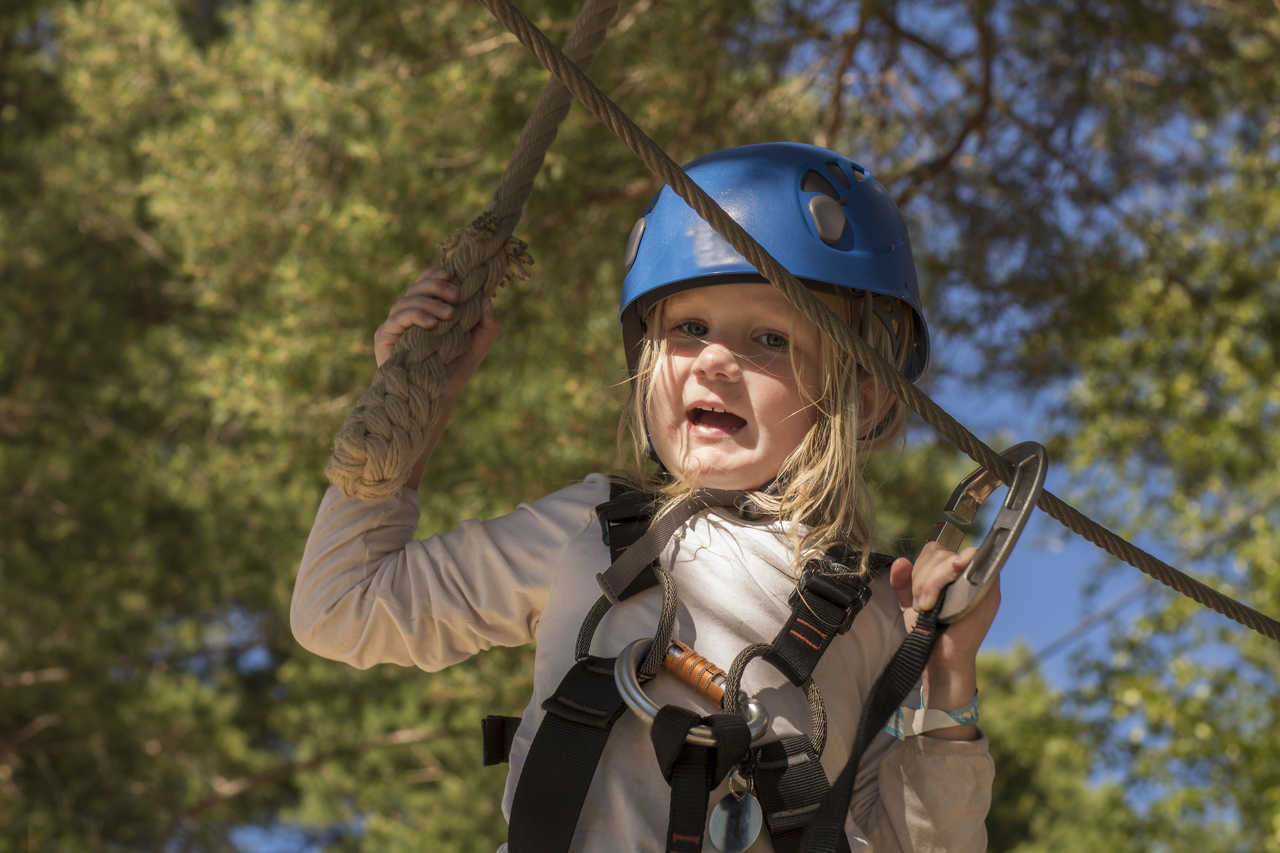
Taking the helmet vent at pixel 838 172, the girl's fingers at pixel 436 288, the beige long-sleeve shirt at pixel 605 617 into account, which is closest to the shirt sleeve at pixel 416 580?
the beige long-sleeve shirt at pixel 605 617

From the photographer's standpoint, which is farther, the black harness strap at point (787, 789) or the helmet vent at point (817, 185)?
the helmet vent at point (817, 185)

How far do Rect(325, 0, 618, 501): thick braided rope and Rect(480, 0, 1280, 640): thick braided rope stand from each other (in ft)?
1.12

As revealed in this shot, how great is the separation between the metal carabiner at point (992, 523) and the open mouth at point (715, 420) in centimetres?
35

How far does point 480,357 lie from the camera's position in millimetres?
2176

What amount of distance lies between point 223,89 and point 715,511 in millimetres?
6652

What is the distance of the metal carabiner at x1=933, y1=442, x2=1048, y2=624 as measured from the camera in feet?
5.69

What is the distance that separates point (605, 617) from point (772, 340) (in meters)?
0.49

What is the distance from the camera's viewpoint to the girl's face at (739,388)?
2.01m

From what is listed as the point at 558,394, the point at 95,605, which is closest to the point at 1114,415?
the point at 558,394

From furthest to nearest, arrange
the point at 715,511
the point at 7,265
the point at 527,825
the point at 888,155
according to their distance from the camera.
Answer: the point at 7,265
the point at 888,155
the point at 715,511
the point at 527,825

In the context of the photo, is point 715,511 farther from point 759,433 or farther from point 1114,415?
point 1114,415

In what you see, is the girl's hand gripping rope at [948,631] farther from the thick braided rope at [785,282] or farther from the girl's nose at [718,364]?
the girl's nose at [718,364]

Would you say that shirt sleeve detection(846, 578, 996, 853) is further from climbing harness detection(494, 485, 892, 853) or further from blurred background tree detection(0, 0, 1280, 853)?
blurred background tree detection(0, 0, 1280, 853)

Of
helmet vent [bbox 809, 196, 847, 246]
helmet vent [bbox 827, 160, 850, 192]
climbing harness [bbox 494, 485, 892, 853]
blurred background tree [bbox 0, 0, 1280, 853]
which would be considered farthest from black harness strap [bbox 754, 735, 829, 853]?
blurred background tree [bbox 0, 0, 1280, 853]
